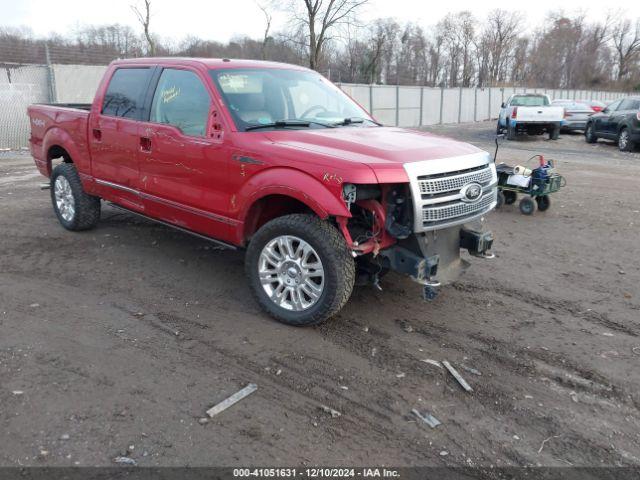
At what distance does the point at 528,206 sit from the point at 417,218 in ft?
16.4

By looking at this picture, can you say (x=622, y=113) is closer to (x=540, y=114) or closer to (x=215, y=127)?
(x=540, y=114)

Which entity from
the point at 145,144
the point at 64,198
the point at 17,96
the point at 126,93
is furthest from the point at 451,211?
the point at 17,96

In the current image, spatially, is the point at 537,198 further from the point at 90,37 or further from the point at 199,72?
the point at 90,37

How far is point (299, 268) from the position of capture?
13.8 feet

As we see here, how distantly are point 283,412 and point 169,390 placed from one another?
28.8 inches

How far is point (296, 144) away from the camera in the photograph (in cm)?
427

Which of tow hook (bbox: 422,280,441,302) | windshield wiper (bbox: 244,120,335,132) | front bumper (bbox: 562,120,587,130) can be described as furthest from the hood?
front bumper (bbox: 562,120,587,130)

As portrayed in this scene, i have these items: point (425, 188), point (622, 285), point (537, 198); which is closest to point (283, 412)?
point (425, 188)

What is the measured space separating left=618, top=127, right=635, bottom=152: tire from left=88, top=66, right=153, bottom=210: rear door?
1570cm

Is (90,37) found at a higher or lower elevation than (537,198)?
higher

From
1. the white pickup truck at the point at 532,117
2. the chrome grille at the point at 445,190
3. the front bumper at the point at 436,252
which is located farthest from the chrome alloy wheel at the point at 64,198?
the white pickup truck at the point at 532,117

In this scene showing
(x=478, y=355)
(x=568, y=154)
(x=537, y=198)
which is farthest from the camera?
(x=568, y=154)

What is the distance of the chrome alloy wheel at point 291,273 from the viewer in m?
4.16

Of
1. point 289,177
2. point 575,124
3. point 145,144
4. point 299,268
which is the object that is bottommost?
point 299,268
